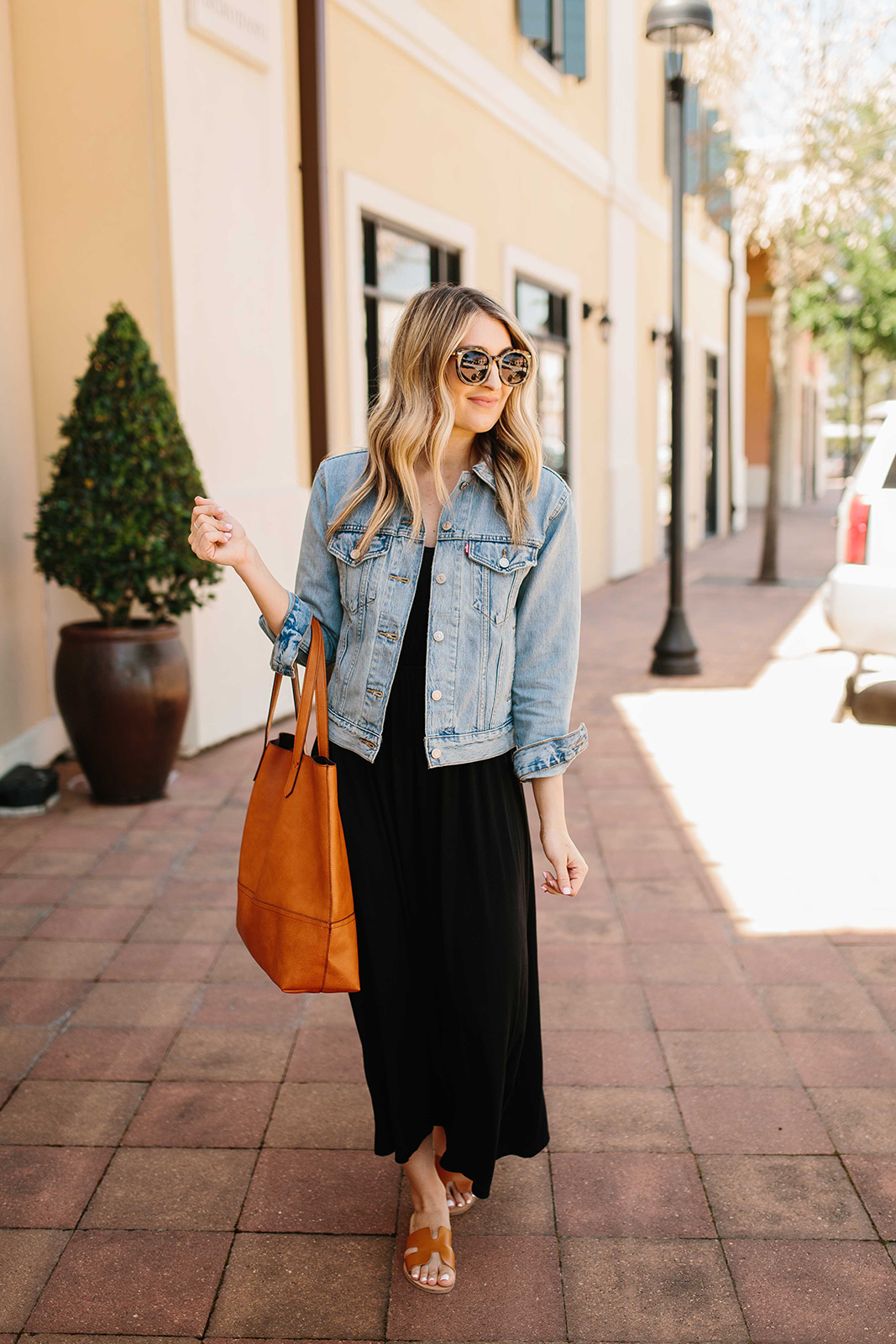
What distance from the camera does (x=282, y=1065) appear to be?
10.5 ft

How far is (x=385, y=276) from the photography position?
28.3ft

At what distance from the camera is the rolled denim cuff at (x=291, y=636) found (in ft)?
7.49

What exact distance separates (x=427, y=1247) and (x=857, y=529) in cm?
517

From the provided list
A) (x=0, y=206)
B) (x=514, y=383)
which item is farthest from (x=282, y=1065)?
(x=0, y=206)

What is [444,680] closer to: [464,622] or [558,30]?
[464,622]

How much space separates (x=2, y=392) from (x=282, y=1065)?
390cm

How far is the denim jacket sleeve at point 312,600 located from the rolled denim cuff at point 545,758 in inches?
16.6

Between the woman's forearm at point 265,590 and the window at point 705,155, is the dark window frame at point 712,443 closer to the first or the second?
the window at point 705,155

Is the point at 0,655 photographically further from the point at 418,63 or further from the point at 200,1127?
the point at 418,63

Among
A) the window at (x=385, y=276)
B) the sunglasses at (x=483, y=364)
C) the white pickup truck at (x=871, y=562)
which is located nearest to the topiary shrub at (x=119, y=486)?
the window at (x=385, y=276)

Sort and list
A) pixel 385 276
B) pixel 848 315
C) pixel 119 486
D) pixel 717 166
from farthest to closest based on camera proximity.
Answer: pixel 848 315
pixel 717 166
pixel 385 276
pixel 119 486

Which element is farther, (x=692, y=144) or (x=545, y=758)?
(x=692, y=144)

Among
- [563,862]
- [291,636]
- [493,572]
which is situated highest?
[493,572]

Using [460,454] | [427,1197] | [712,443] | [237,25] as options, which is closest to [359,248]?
[237,25]
